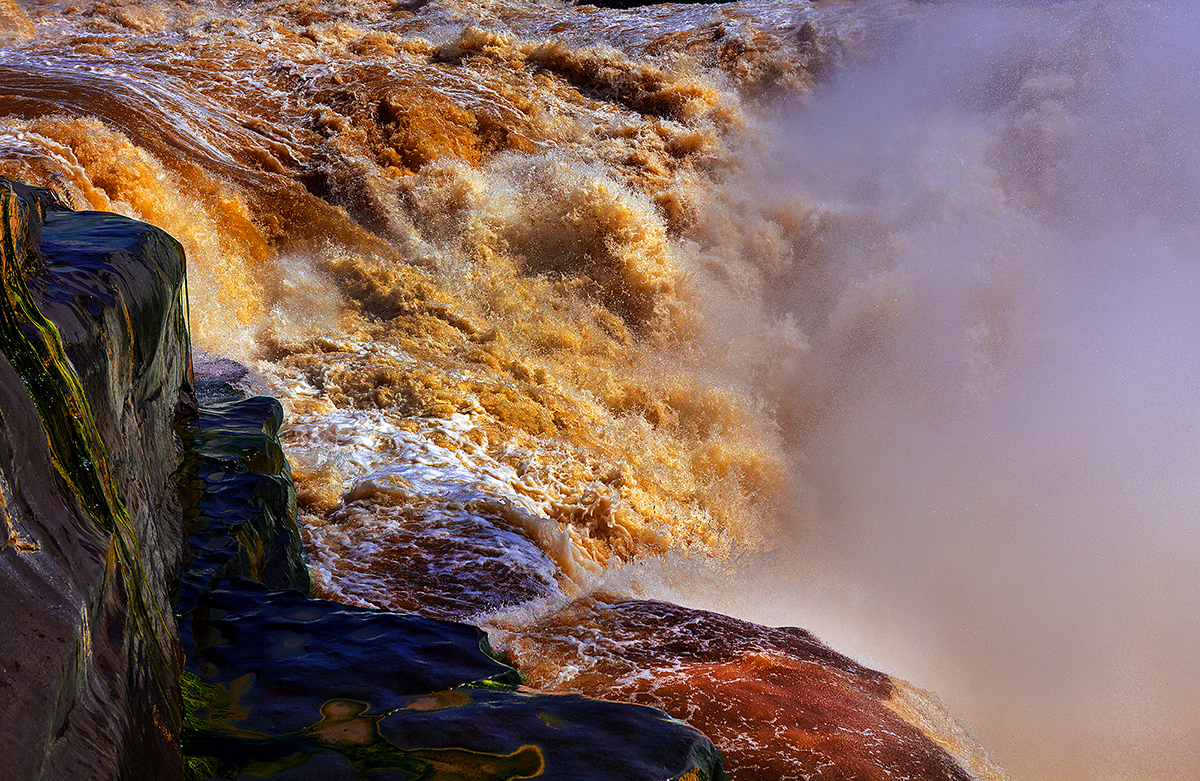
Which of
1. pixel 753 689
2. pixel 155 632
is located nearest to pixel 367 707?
pixel 155 632

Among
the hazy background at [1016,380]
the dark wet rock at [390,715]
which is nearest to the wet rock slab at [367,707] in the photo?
the dark wet rock at [390,715]

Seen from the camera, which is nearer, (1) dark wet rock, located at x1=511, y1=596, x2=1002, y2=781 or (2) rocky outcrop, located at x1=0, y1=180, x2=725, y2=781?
(2) rocky outcrop, located at x1=0, y1=180, x2=725, y2=781

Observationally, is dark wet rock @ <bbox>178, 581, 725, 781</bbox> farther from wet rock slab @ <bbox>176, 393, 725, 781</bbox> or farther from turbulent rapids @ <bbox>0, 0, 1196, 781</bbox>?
turbulent rapids @ <bbox>0, 0, 1196, 781</bbox>

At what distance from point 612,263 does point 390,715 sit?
6.95m

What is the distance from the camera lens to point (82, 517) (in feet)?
4.40

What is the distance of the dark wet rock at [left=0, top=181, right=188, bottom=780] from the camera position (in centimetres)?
107

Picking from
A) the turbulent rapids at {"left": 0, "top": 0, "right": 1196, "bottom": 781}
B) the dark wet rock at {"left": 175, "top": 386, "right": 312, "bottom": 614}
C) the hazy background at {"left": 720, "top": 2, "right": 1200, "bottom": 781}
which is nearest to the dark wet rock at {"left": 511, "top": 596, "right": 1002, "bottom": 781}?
the turbulent rapids at {"left": 0, "top": 0, "right": 1196, "bottom": 781}

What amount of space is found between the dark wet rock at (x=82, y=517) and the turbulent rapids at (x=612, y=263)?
5.61 feet

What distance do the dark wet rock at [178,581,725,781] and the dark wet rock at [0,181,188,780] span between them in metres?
0.15

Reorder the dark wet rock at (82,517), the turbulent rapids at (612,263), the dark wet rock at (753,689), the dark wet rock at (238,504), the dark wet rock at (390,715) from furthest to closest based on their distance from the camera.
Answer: the turbulent rapids at (612,263) → the dark wet rock at (753,689) → the dark wet rock at (238,504) → the dark wet rock at (390,715) → the dark wet rock at (82,517)

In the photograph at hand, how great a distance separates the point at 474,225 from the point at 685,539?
4029mm

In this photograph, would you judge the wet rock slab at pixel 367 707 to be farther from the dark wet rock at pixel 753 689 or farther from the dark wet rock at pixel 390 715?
the dark wet rock at pixel 753 689

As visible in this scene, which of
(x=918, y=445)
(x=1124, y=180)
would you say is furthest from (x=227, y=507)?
(x=1124, y=180)

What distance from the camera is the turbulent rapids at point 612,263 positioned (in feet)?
13.0
